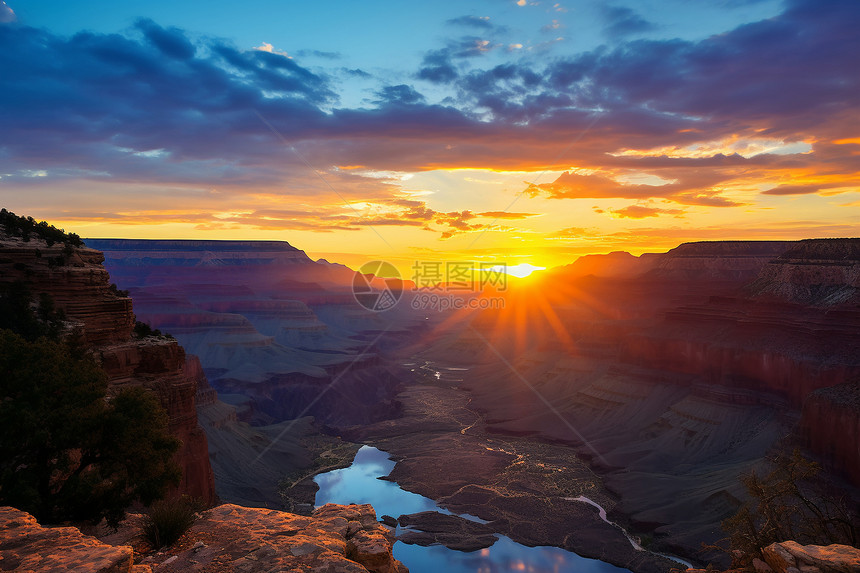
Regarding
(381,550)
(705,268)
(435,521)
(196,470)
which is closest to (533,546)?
(435,521)

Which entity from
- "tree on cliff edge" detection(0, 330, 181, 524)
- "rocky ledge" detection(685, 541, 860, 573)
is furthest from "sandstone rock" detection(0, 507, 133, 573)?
"rocky ledge" detection(685, 541, 860, 573)

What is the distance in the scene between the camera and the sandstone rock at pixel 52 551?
9.43 metres

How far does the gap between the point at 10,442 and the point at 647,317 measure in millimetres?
97929

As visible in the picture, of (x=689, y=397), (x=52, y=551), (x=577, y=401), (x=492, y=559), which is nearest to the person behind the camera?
(x=52, y=551)

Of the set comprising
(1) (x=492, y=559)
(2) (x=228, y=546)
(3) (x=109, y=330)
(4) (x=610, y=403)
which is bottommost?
(1) (x=492, y=559)

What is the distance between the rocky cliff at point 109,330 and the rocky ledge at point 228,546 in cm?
886

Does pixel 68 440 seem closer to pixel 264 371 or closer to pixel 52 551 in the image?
pixel 52 551

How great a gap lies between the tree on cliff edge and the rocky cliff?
5.13 meters

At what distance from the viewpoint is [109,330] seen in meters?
25.2

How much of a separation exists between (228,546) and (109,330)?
16.6m

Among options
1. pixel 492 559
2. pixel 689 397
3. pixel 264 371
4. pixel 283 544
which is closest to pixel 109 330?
pixel 283 544

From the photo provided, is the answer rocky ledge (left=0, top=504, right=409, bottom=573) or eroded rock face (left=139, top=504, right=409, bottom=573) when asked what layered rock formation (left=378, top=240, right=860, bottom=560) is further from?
rocky ledge (left=0, top=504, right=409, bottom=573)

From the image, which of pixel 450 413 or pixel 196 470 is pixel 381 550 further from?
pixel 450 413

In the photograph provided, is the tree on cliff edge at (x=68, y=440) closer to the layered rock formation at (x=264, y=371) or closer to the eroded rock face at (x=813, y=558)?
the eroded rock face at (x=813, y=558)
